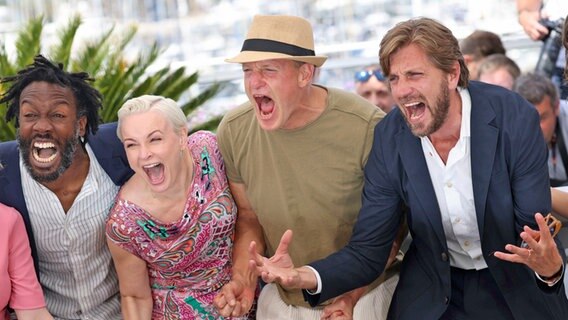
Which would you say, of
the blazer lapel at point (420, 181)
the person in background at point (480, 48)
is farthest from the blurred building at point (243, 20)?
the blazer lapel at point (420, 181)

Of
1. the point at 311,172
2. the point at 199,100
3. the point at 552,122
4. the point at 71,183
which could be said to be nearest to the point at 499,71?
the point at 552,122

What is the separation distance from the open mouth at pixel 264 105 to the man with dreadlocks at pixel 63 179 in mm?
606

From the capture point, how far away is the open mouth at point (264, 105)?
3.72 meters

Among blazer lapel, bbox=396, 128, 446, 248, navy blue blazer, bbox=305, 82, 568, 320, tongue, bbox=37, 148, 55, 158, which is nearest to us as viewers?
navy blue blazer, bbox=305, 82, 568, 320

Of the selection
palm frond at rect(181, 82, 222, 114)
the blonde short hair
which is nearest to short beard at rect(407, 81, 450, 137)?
the blonde short hair

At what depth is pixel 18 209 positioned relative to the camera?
380cm

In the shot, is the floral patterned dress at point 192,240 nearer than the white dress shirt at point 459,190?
No

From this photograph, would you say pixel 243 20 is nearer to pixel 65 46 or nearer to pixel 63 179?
pixel 65 46

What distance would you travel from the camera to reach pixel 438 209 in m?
3.51

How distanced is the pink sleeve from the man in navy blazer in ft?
2.72

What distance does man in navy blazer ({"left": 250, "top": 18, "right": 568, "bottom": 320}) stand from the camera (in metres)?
3.40

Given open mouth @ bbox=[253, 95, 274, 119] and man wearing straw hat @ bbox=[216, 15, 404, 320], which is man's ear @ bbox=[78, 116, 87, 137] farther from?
open mouth @ bbox=[253, 95, 274, 119]

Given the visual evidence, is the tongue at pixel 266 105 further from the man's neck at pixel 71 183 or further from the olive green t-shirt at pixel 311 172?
the man's neck at pixel 71 183

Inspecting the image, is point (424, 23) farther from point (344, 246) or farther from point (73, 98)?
point (73, 98)
